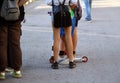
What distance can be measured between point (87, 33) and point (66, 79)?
5445mm

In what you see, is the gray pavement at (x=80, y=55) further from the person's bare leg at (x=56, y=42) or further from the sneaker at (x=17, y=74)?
the person's bare leg at (x=56, y=42)

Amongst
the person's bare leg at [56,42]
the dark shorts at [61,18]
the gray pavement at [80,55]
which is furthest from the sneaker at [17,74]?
the dark shorts at [61,18]

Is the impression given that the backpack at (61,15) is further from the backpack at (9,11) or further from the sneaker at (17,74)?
the sneaker at (17,74)

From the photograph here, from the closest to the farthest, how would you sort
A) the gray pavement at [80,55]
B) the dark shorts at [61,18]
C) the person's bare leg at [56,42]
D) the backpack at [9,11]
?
1. the backpack at [9,11]
2. the gray pavement at [80,55]
3. the dark shorts at [61,18]
4. the person's bare leg at [56,42]

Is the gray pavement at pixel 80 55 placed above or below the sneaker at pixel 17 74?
below

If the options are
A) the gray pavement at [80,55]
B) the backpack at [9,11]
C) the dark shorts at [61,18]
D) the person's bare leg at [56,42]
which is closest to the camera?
the backpack at [9,11]

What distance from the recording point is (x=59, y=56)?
817 cm

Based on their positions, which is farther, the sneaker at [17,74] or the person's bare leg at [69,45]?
the person's bare leg at [69,45]

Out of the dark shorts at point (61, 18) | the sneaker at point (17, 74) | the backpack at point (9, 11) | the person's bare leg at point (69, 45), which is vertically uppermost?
the backpack at point (9, 11)

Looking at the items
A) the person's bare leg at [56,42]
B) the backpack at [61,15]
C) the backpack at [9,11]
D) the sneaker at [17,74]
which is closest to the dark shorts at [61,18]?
the backpack at [61,15]

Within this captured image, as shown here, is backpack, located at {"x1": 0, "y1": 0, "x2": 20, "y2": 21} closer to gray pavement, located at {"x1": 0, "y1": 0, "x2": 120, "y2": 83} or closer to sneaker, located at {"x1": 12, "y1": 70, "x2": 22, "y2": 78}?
sneaker, located at {"x1": 12, "y1": 70, "x2": 22, "y2": 78}

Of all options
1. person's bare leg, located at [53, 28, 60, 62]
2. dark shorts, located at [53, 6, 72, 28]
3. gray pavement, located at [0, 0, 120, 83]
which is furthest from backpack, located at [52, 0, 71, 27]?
gray pavement, located at [0, 0, 120, 83]

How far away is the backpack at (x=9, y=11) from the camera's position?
6.39m

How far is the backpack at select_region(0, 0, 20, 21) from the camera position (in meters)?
6.39
